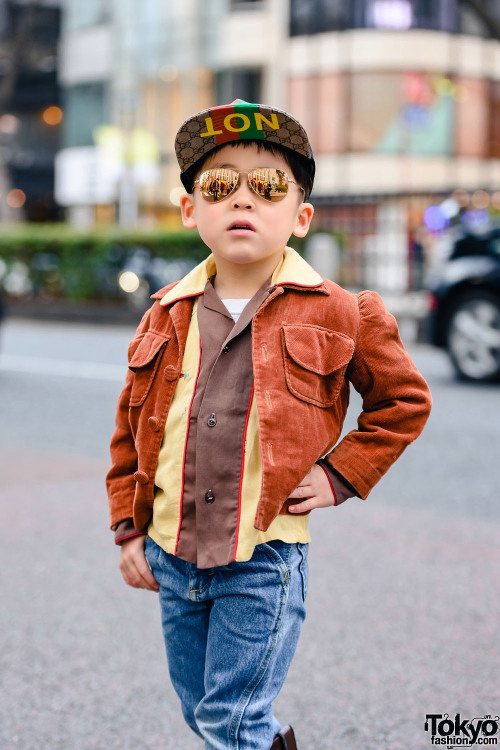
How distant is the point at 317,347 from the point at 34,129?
138ft

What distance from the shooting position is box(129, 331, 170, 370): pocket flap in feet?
6.40

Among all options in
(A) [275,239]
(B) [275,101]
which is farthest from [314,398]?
(B) [275,101]

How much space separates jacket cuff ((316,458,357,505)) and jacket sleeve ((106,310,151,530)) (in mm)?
416

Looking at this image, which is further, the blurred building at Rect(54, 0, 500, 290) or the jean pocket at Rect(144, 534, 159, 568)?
the blurred building at Rect(54, 0, 500, 290)

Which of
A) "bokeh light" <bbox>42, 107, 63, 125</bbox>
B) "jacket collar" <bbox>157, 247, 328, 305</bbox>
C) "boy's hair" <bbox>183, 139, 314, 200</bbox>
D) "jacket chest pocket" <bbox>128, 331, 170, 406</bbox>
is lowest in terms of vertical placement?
"jacket chest pocket" <bbox>128, 331, 170, 406</bbox>

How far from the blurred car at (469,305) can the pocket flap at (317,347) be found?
25.0ft

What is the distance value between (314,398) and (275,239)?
32 cm

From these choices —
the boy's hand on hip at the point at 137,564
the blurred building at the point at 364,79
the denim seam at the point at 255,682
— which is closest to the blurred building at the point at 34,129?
the blurred building at the point at 364,79

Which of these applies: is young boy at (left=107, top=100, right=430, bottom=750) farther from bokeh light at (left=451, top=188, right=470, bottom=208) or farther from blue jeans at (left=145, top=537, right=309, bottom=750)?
bokeh light at (left=451, top=188, right=470, bottom=208)

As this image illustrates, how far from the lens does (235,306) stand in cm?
196

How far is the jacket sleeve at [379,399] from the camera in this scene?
1.93 metres

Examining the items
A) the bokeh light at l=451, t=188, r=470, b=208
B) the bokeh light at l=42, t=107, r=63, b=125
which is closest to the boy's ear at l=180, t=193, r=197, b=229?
the bokeh light at l=451, t=188, r=470, b=208

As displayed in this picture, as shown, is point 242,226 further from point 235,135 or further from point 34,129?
point 34,129

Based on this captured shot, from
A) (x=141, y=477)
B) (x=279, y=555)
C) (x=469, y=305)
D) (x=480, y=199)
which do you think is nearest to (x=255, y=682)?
(x=279, y=555)
